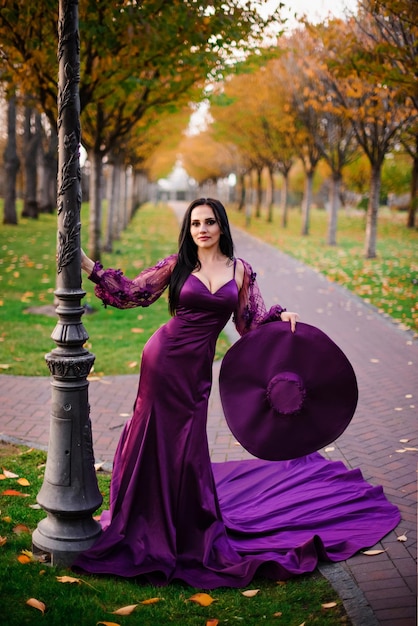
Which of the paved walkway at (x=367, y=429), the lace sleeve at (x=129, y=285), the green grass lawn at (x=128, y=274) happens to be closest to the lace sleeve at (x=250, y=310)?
the lace sleeve at (x=129, y=285)

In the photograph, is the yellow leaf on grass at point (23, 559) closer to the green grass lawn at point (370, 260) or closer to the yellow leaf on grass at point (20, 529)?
the yellow leaf on grass at point (20, 529)

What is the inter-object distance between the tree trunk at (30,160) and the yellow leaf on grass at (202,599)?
2751cm

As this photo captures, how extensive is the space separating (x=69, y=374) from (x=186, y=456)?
2.87ft

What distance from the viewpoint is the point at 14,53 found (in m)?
10.8

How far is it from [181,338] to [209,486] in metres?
0.94

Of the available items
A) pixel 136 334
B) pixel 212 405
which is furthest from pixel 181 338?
pixel 136 334

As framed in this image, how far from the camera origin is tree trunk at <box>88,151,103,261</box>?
47.5 ft

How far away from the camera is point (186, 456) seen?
13.4 feet

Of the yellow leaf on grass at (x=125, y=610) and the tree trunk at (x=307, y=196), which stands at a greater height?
the tree trunk at (x=307, y=196)

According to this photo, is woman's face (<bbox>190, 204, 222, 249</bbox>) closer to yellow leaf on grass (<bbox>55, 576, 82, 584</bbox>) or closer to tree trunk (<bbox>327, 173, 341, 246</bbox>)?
yellow leaf on grass (<bbox>55, 576, 82, 584</bbox>)

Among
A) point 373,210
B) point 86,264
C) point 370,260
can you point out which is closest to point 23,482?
point 86,264

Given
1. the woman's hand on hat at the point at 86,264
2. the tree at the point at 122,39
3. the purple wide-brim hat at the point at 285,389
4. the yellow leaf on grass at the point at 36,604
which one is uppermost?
the tree at the point at 122,39

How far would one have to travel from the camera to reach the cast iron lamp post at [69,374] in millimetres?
3791

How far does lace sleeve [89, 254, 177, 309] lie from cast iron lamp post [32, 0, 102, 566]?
0.35 meters
